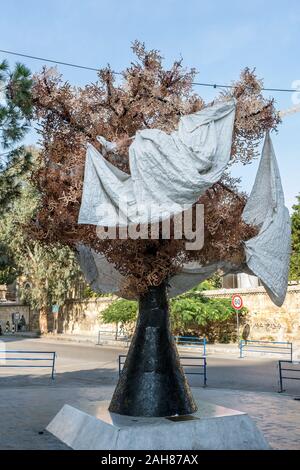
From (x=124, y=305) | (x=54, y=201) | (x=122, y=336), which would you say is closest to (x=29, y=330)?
(x=122, y=336)

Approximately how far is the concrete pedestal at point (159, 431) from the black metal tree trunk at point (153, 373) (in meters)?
0.19

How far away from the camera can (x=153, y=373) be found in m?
6.63

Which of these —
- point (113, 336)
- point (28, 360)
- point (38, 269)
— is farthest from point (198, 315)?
point (38, 269)

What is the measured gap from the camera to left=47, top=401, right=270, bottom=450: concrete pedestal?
5.73 metres

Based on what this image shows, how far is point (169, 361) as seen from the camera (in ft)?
22.2

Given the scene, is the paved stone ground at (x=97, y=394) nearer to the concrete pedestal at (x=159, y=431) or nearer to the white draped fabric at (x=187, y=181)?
the concrete pedestal at (x=159, y=431)

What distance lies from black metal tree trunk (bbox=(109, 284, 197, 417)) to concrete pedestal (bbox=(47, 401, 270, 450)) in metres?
0.19

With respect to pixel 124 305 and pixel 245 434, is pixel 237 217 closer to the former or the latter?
pixel 245 434

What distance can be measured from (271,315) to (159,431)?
20.6m

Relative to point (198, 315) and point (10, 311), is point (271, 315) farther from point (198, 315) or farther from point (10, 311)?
point (10, 311)

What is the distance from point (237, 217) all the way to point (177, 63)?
2631 mm

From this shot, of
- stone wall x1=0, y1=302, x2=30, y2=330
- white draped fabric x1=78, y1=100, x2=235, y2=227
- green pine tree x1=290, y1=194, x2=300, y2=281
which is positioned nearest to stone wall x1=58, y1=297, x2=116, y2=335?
stone wall x1=0, y1=302, x2=30, y2=330

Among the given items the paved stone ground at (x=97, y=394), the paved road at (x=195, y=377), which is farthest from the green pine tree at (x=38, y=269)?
the paved stone ground at (x=97, y=394)

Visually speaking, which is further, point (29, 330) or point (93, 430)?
point (29, 330)
